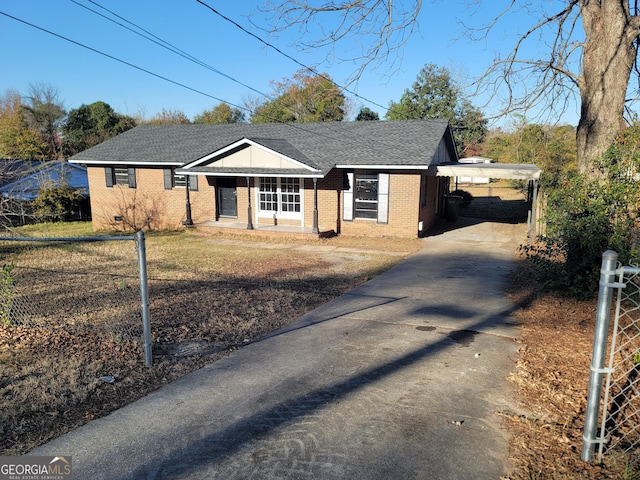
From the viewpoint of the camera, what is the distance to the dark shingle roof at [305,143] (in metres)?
16.5

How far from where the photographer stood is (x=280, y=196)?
18.1 meters

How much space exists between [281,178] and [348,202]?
304cm

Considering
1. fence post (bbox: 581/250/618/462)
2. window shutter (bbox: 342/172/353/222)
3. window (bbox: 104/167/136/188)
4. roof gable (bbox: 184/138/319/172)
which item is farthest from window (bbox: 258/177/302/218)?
fence post (bbox: 581/250/618/462)

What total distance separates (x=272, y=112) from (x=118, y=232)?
98.5 ft

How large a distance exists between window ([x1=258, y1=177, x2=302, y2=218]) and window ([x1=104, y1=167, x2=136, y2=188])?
6843mm

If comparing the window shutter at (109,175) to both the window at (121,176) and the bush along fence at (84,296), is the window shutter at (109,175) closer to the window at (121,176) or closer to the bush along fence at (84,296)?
the window at (121,176)

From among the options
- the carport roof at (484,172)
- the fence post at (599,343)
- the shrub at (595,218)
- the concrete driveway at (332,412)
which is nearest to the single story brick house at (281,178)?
the carport roof at (484,172)

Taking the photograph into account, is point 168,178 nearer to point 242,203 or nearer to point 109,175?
point 109,175

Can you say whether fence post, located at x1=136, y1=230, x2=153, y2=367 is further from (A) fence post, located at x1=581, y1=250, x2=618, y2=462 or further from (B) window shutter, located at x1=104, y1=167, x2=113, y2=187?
(B) window shutter, located at x1=104, y1=167, x2=113, y2=187

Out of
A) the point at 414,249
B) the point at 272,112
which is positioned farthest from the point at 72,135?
the point at 414,249

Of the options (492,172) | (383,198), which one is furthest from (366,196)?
(492,172)

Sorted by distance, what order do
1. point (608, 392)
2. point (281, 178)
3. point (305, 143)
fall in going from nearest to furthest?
point (608, 392) → point (281, 178) → point (305, 143)

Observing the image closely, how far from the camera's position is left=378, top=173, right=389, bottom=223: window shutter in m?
16.3

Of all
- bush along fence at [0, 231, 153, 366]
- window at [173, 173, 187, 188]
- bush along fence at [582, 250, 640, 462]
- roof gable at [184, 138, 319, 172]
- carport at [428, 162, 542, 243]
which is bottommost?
bush along fence at [0, 231, 153, 366]
